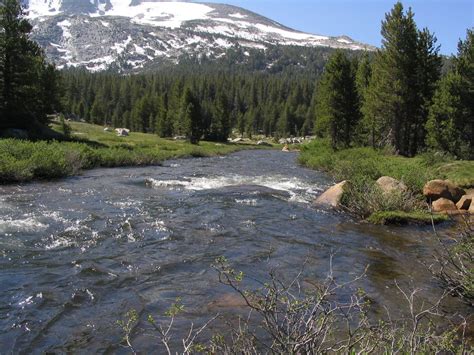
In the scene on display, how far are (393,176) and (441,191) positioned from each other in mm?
4351

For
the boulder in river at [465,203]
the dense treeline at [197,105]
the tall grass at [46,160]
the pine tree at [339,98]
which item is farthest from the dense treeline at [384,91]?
the dense treeline at [197,105]

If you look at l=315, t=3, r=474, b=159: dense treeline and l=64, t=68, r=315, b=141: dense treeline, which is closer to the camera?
l=315, t=3, r=474, b=159: dense treeline

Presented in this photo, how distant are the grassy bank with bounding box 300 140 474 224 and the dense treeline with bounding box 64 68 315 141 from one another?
1988 inches

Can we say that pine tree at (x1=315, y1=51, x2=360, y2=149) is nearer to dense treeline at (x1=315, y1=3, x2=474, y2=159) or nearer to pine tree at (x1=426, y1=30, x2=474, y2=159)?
dense treeline at (x1=315, y1=3, x2=474, y2=159)

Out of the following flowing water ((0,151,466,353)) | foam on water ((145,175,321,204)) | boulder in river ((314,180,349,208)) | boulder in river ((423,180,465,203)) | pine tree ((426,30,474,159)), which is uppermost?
pine tree ((426,30,474,159))

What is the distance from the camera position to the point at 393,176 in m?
25.0

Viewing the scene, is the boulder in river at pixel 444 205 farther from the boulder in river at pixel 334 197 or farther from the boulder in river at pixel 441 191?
the boulder in river at pixel 334 197

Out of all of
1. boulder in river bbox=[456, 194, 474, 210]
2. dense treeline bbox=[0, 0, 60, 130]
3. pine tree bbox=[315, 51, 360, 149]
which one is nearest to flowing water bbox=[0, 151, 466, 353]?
boulder in river bbox=[456, 194, 474, 210]

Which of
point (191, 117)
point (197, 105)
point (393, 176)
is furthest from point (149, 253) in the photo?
point (197, 105)

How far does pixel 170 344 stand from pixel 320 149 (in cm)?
4353

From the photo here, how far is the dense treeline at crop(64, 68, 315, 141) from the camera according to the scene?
93.4m

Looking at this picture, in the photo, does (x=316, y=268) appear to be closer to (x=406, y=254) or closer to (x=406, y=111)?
(x=406, y=254)

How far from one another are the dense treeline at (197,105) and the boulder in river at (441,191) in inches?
2325

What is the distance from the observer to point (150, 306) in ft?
29.9
